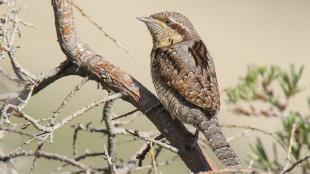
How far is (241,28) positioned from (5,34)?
22048mm

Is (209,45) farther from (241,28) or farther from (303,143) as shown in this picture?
(303,143)

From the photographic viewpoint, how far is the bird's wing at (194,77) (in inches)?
170

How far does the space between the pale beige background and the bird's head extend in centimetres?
1362

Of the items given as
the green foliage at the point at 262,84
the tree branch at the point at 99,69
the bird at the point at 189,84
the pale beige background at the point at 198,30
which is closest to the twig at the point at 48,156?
the tree branch at the point at 99,69

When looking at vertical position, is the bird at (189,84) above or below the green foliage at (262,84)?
above

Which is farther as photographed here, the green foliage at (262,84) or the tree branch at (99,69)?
the green foliage at (262,84)

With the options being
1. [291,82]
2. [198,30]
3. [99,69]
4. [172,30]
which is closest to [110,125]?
[99,69]

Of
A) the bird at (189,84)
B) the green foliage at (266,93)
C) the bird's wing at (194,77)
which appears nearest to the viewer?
the bird at (189,84)

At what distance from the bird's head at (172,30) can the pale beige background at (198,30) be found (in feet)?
44.7

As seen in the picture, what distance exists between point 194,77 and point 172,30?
2.12 feet

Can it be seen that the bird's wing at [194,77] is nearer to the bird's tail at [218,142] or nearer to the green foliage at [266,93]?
the bird's tail at [218,142]

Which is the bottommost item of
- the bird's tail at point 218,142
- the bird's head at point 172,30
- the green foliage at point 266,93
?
the green foliage at point 266,93

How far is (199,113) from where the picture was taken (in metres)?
4.32

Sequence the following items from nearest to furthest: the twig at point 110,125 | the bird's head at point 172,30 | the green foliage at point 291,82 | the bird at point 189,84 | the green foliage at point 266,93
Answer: the twig at point 110,125 < the bird at point 189,84 < the green foliage at point 266,93 < the green foliage at point 291,82 < the bird's head at point 172,30
